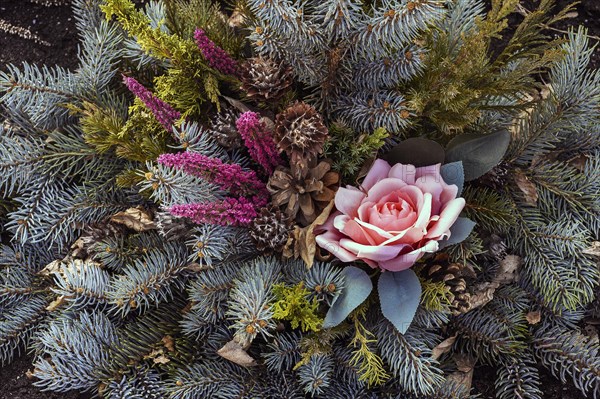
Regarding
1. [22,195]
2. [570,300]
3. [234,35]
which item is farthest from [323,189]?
[22,195]

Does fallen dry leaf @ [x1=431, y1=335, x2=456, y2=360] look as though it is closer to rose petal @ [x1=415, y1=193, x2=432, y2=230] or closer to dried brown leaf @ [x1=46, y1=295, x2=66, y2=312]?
rose petal @ [x1=415, y1=193, x2=432, y2=230]

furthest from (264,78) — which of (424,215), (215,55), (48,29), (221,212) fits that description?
(48,29)

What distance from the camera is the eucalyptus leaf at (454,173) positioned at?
93 cm

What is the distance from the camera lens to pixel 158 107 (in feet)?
3.00

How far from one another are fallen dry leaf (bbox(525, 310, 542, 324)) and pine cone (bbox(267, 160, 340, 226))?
0.44m

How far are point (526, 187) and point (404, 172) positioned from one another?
259 mm

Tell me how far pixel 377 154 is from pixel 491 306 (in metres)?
0.35

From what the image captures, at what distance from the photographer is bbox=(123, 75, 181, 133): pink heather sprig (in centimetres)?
→ 86

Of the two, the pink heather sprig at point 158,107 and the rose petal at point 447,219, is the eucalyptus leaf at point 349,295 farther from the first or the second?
the pink heather sprig at point 158,107

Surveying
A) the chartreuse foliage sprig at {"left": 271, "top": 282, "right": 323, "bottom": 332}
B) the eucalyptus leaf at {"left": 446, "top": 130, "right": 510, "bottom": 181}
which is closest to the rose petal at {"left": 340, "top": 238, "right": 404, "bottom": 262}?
the chartreuse foliage sprig at {"left": 271, "top": 282, "right": 323, "bottom": 332}

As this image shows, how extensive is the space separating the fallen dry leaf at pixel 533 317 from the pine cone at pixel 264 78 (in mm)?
609

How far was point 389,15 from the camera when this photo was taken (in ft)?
2.72

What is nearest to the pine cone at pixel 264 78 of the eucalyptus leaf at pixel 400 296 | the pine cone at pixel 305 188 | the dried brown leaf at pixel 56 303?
the pine cone at pixel 305 188

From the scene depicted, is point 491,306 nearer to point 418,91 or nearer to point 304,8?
point 418,91
